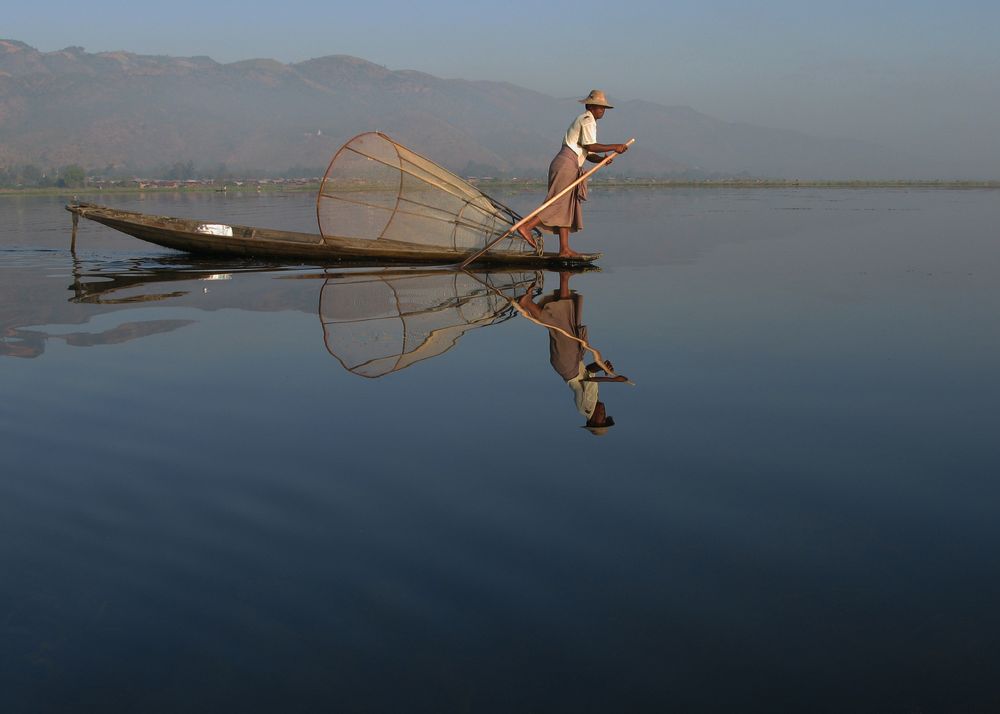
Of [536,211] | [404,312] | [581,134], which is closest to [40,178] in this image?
[536,211]

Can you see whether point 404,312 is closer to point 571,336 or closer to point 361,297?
point 361,297

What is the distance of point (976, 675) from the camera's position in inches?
111

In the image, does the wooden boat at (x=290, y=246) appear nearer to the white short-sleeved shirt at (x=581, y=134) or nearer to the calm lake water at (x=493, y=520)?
the white short-sleeved shirt at (x=581, y=134)

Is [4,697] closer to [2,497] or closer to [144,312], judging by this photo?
[2,497]

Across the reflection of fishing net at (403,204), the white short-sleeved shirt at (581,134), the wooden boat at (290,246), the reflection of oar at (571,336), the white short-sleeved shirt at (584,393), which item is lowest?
the white short-sleeved shirt at (584,393)

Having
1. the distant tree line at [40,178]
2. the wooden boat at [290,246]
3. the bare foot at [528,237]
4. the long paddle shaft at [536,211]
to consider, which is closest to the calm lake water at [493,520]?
the long paddle shaft at [536,211]

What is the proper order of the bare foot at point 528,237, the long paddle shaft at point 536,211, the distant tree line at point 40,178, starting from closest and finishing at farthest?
the long paddle shaft at point 536,211 < the bare foot at point 528,237 < the distant tree line at point 40,178

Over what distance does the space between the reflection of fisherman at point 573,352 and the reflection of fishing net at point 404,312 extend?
0.42 meters

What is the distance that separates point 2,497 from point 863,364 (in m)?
5.98

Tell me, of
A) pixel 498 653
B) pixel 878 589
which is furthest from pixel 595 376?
pixel 498 653

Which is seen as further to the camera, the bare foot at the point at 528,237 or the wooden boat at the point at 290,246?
the wooden boat at the point at 290,246

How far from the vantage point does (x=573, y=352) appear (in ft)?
25.6

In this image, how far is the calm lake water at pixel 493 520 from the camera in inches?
113

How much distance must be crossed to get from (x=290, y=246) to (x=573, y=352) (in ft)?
24.2
